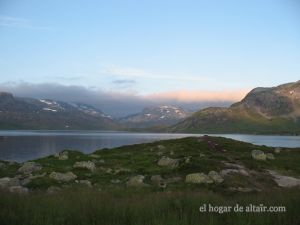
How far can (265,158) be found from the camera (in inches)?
2071

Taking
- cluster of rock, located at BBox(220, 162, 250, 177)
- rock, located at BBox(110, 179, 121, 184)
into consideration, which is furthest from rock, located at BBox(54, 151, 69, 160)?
cluster of rock, located at BBox(220, 162, 250, 177)

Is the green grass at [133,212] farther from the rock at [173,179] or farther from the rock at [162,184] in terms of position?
the rock at [173,179]

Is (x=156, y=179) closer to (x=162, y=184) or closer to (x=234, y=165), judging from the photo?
(x=162, y=184)

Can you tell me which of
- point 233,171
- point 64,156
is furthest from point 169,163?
point 64,156

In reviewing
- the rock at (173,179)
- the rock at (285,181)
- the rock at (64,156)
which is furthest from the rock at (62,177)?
the rock at (285,181)

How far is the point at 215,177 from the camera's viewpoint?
36.8 meters

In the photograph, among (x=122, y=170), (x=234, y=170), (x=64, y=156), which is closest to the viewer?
(x=234, y=170)

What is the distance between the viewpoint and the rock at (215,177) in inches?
1427

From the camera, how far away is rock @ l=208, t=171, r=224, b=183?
36.2 meters

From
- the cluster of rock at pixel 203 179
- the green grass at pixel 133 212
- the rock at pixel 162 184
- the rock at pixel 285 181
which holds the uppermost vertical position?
the green grass at pixel 133 212

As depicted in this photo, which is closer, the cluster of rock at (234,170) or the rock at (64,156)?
the cluster of rock at (234,170)

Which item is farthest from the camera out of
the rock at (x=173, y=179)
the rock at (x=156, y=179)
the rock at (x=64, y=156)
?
the rock at (x=64, y=156)

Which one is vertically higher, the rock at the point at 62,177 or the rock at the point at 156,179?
the rock at the point at 62,177

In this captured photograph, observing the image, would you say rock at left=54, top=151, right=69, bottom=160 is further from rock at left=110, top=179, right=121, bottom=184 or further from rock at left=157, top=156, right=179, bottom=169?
rock at left=110, top=179, right=121, bottom=184
